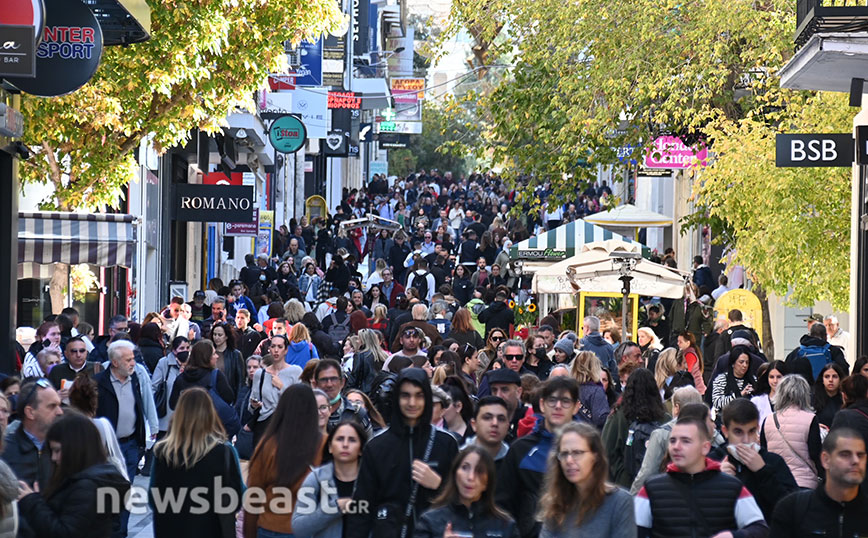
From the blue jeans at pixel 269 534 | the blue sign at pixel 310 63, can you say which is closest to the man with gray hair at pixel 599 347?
the blue jeans at pixel 269 534

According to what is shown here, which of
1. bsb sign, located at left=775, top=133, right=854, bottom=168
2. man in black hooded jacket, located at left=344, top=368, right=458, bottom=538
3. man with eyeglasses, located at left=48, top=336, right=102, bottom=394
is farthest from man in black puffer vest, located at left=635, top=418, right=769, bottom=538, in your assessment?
bsb sign, located at left=775, top=133, right=854, bottom=168

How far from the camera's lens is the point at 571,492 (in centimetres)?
643

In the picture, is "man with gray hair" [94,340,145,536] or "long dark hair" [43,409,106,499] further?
"man with gray hair" [94,340,145,536]

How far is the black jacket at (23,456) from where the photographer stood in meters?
8.19

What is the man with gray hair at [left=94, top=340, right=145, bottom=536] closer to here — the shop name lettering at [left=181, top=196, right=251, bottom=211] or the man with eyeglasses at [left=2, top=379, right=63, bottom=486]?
the man with eyeglasses at [left=2, top=379, right=63, bottom=486]

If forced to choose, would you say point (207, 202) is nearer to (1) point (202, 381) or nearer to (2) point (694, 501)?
(1) point (202, 381)

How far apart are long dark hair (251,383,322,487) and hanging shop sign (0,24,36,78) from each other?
480cm

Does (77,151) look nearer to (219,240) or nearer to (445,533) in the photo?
(445,533)

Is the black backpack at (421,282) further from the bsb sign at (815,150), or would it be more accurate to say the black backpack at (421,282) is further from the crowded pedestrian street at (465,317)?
the bsb sign at (815,150)

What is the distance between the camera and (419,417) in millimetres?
7551

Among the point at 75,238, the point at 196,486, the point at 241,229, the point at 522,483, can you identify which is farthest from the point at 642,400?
the point at 241,229

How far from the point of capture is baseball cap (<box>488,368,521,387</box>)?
9789 mm

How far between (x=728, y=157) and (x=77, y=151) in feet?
27.5

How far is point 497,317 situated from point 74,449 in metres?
15.2
